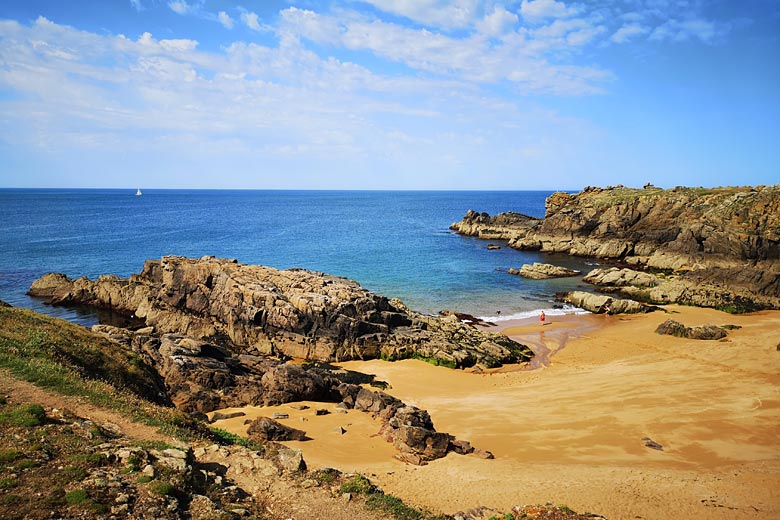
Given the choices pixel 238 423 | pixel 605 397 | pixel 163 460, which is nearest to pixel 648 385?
pixel 605 397

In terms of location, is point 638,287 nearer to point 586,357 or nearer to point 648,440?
point 586,357

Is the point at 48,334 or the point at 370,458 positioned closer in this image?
the point at 370,458

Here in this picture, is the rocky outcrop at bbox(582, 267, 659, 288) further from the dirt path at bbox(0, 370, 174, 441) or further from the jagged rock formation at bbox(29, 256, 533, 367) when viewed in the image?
the dirt path at bbox(0, 370, 174, 441)

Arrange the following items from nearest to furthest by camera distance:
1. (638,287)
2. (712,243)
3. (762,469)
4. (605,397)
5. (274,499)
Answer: (274,499), (762,469), (605,397), (638,287), (712,243)

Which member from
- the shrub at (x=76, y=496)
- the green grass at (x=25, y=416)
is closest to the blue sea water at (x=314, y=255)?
the green grass at (x=25, y=416)

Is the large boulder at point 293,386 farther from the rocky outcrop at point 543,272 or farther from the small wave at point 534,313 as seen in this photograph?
the rocky outcrop at point 543,272

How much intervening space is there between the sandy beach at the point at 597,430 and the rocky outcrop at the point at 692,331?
2.74 feet

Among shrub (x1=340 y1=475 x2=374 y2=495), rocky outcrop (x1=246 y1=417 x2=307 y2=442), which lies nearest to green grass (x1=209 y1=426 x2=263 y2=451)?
rocky outcrop (x1=246 y1=417 x2=307 y2=442)

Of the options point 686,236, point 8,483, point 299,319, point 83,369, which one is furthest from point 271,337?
point 686,236

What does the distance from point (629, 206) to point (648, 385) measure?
62.7m

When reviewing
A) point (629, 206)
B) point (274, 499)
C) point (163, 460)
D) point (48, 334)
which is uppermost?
point (629, 206)

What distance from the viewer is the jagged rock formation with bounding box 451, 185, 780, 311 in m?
49.1

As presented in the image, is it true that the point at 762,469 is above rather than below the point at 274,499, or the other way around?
below

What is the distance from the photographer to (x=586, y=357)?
1383 inches
